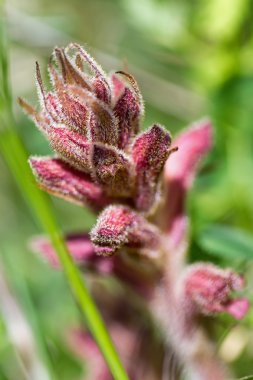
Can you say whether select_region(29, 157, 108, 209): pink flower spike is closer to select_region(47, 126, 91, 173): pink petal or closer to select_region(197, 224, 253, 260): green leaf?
select_region(47, 126, 91, 173): pink petal

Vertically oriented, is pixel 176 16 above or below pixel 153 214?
above

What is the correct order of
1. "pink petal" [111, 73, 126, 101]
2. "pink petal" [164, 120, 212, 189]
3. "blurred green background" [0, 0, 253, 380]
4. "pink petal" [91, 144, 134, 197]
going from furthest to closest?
"blurred green background" [0, 0, 253, 380] → "pink petal" [164, 120, 212, 189] → "pink petal" [111, 73, 126, 101] → "pink petal" [91, 144, 134, 197]

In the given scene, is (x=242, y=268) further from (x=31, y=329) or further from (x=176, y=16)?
(x=176, y=16)

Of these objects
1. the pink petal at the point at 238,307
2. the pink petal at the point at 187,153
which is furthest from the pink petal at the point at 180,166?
the pink petal at the point at 238,307

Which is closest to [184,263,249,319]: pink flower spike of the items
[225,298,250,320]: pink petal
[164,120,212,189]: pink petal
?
[225,298,250,320]: pink petal

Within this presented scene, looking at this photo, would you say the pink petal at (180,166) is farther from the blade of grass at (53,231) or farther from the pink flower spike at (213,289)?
the blade of grass at (53,231)

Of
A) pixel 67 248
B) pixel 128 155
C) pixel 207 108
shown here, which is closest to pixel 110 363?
pixel 67 248
